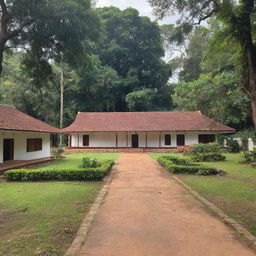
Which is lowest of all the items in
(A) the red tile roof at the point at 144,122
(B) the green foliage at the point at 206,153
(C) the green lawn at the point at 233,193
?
(C) the green lawn at the point at 233,193

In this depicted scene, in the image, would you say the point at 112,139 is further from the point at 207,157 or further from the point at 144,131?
the point at 207,157

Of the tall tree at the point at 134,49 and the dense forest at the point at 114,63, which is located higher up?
the tall tree at the point at 134,49

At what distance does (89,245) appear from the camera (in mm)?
4363

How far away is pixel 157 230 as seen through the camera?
5.05 metres

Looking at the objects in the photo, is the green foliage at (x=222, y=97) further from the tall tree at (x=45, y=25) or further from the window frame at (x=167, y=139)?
the tall tree at (x=45, y=25)

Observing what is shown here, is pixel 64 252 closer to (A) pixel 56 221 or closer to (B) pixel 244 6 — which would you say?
(A) pixel 56 221

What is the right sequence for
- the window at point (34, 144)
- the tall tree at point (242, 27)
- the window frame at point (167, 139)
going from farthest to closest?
the window frame at point (167, 139) < the window at point (34, 144) < the tall tree at point (242, 27)

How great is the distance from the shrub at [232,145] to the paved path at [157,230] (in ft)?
65.5

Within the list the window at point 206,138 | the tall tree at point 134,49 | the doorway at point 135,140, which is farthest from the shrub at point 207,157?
the tall tree at point 134,49

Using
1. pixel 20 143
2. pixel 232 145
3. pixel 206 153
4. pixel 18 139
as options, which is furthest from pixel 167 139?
pixel 18 139

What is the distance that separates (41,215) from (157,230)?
9.48 feet

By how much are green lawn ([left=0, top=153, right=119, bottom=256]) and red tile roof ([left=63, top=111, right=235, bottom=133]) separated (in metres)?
19.7

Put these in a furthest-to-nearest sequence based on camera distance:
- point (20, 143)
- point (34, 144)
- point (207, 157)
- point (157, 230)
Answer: point (34, 144) < point (207, 157) < point (20, 143) < point (157, 230)

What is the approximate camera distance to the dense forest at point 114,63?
22.5 ft
